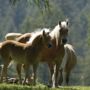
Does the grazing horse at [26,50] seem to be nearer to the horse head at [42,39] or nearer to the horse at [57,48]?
the horse head at [42,39]

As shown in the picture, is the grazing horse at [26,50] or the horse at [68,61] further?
the horse at [68,61]

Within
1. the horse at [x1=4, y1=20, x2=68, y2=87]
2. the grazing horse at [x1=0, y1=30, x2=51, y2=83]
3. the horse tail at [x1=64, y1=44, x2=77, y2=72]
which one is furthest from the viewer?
the horse tail at [x1=64, y1=44, x2=77, y2=72]

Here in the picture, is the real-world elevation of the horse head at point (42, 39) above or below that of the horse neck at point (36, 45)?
above

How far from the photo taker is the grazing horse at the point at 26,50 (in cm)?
A: 1584

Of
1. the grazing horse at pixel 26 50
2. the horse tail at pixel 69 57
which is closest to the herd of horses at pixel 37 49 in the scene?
the grazing horse at pixel 26 50

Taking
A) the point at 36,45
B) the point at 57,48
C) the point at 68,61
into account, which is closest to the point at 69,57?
the point at 68,61

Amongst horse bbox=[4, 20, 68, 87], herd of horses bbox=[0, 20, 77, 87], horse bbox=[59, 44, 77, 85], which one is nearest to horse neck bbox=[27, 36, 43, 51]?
herd of horses bbox=[0, 20, 77, 87]

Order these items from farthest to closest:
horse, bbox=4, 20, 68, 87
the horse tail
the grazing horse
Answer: the horse tail, horse, bbox=4, 20, 68, 87, the grazing horse

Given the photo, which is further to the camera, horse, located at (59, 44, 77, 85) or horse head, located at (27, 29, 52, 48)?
horse, located at (59, 44, 77, 85)

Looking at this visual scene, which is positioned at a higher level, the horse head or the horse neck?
the horse head

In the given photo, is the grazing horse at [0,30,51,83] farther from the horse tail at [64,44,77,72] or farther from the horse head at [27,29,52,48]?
the horse tail at [64,44,77,72]

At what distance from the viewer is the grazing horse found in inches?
624

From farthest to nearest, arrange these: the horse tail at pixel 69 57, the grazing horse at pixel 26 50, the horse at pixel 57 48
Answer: the horse tail at pixel 69 57
the horse at pixel 57 48
the grazing horse at pixel 26 50

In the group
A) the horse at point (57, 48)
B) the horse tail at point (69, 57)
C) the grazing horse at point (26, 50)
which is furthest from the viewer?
the horse tail at point (69, 57)
